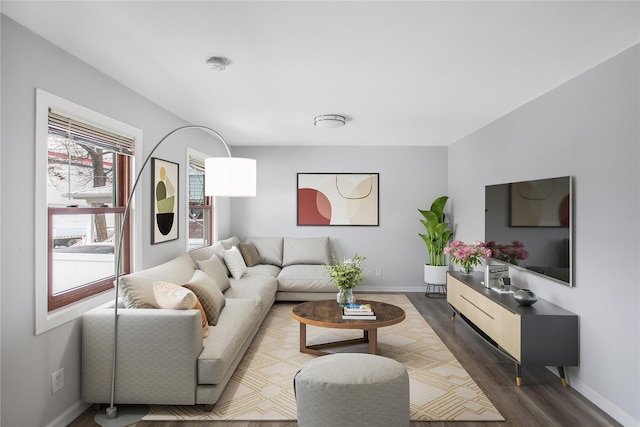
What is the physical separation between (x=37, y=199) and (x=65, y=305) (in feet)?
2.41

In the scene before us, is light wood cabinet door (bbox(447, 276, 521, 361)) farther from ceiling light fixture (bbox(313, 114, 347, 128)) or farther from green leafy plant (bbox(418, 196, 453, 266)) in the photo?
ceiling light fixture (bbox(313, 114, 347, 128))

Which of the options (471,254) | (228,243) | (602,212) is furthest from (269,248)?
(602,212)

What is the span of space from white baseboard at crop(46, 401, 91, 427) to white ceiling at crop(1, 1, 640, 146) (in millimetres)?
2287

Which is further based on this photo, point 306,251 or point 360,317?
point 306,251

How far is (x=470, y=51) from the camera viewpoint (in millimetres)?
2420

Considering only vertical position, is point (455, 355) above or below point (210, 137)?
below

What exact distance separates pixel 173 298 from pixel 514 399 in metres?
2.51

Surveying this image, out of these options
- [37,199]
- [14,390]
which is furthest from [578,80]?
[14,390]

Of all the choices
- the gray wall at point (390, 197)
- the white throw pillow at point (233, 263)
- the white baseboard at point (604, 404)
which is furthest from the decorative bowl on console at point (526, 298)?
the white throw pillow at point (233, 263)

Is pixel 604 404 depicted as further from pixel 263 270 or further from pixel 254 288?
pixel 263 270

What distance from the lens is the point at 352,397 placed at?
2.00 metres

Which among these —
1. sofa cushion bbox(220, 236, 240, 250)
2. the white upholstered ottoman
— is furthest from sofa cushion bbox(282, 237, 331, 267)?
the white upholstered ottoman

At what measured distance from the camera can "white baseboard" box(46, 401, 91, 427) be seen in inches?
89.1

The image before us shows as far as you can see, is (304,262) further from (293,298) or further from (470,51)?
(470,51)
